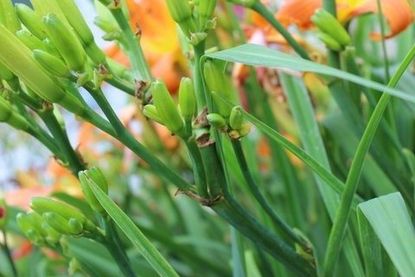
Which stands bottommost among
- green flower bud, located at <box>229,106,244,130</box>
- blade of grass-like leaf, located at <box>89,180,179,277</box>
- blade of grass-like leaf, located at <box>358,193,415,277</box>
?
blade of grass-like leaf, located at <box>358,193,415,277</box>

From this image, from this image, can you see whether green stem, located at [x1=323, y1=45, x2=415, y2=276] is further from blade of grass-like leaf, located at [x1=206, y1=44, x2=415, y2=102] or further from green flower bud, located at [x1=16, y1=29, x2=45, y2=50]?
green flower bud, located at [x1=16, y1=29, x2=45, y2=50]

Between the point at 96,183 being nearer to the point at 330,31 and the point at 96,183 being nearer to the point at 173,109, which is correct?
the point at 173,109

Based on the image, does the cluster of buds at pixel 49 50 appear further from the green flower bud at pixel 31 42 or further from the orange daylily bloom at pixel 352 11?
the orange daylily bloom at pixel 352 11

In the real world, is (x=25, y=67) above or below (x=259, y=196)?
above

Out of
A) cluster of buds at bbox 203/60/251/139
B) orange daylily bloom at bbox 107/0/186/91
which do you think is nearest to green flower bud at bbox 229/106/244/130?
cluster of buds at bbox 203/60/251/139

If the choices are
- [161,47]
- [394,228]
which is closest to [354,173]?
[394,228]

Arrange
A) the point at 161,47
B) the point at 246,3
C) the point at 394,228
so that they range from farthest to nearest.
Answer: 1. the point at 161,47
2. the point at 246,3
3. the point at 394,228
